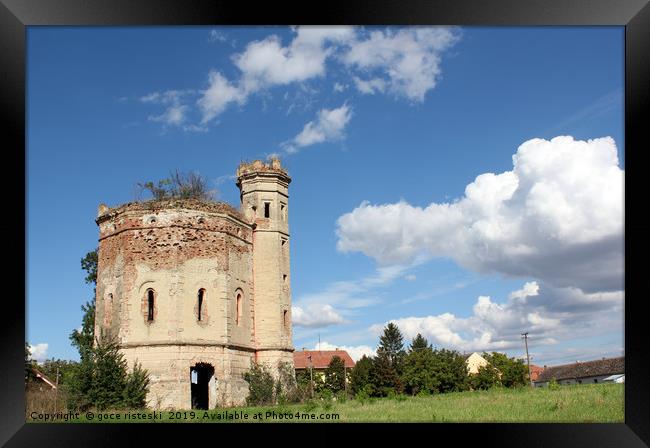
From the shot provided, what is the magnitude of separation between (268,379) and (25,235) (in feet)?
53.7

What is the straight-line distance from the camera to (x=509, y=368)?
145ft

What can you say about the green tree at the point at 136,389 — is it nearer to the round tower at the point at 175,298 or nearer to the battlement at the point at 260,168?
the round tower at the point at 175,298

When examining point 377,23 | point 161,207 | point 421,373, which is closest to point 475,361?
point 421,373

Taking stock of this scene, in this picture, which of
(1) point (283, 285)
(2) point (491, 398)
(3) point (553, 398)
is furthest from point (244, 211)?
(3) point (553, 398)

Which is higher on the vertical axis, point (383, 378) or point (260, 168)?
point (260, 168)

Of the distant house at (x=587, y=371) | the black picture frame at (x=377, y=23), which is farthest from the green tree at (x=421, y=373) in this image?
the black picture frame at (x=377, y=23)

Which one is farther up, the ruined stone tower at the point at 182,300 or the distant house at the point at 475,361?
the ruined stone tower at the point at 182,300

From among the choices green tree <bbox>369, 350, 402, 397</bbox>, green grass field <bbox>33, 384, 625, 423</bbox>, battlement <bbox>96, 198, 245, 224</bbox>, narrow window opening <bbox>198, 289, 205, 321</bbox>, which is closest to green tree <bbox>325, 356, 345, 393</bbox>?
green tree <bbox>369, 350, 402, 397</bbox>

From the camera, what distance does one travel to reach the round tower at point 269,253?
75.0 ft

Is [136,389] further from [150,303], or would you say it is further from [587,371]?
[587,371]

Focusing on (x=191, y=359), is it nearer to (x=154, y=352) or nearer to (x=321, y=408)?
(x=154, y=352)

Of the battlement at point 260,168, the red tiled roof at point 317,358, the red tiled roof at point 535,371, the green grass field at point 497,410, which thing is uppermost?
the battlement at point 260,168

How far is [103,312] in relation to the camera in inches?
817

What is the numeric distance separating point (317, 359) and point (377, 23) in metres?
48.0
